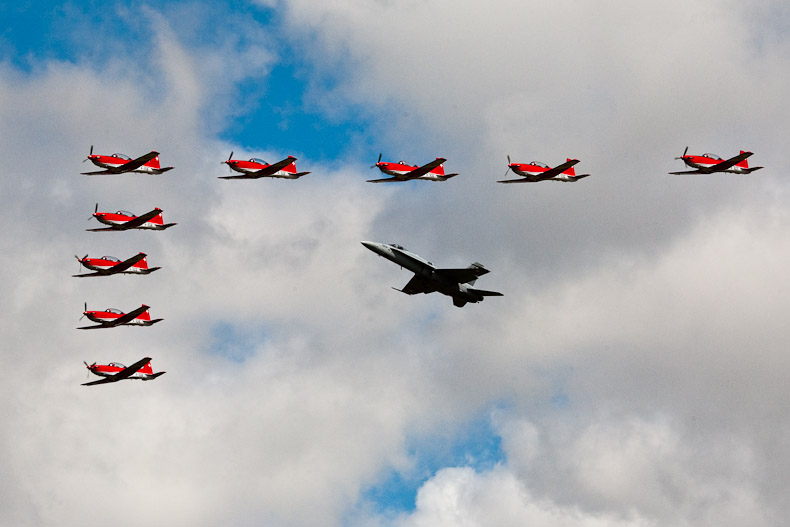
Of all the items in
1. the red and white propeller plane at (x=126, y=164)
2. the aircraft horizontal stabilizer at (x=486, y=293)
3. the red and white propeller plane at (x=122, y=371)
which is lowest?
the red and white propeller plane at (x=122, y=371)

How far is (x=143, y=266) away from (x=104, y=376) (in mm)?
18269

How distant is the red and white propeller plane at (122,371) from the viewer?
137250mm

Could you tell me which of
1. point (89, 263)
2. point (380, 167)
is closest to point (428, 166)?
point (380, 167)

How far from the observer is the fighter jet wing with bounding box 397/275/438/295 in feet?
436

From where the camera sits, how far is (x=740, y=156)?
128 metres

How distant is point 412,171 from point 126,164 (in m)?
34.5

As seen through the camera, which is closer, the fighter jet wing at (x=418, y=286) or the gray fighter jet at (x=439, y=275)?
the gray fighter jet at (x=439, y=275)

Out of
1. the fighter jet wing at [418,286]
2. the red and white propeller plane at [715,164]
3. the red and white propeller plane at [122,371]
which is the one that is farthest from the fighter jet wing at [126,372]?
the red and white propeller plane at [715,164]

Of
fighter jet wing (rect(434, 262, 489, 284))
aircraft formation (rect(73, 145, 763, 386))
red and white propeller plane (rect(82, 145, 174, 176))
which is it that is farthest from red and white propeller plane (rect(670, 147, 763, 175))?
red and white propeller plane (rect(82, 145, 174, 176))

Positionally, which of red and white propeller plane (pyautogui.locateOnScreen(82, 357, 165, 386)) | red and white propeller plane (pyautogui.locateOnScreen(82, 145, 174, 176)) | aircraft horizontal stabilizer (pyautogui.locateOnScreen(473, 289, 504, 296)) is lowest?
red and white propeller plane (pyautogui.locateOnScreen(82, 357, 165, 386))

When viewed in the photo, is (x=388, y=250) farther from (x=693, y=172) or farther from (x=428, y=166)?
(x=693, y=172)

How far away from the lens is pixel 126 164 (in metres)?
126

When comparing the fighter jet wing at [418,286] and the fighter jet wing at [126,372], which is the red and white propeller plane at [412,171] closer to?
the fighter jet wing at [418,286]

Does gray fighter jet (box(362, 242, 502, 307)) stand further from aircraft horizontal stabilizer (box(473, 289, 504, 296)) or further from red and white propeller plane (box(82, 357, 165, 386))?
red and white propeller plane (box(82, 357, 165, 386))
